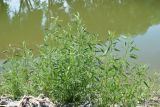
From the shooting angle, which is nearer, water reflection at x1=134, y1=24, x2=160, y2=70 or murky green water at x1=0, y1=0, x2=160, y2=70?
water reflection at x1=134, y1=24, x2=160, y2=70

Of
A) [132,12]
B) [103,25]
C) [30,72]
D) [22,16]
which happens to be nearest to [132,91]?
[30,72]

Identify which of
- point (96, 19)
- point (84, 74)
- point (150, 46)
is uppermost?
point (96, 19)

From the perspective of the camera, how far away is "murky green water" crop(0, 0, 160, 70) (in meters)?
11.6

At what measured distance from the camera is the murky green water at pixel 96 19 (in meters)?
11.6

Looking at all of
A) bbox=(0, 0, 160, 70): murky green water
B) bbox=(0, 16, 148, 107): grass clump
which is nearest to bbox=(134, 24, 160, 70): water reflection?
bbox=(0, 0, 160, 70): murky green water

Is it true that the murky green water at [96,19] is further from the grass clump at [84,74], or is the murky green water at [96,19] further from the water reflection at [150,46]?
the grass clump at [84,74]

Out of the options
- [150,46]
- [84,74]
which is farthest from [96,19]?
[84,74]

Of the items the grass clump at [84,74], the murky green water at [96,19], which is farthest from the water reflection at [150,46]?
the grass clump at [84,74]

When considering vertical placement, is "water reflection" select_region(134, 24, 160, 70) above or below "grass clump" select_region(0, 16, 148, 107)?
above

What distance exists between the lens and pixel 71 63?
4.09m

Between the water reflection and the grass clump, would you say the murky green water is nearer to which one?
the water reflection

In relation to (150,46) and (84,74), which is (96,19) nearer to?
(150,46)

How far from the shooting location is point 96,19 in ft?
50.9

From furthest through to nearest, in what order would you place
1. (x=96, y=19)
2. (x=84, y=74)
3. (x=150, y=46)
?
(x=96, y=19), (x=150, y=46), (x=84, y=74)
